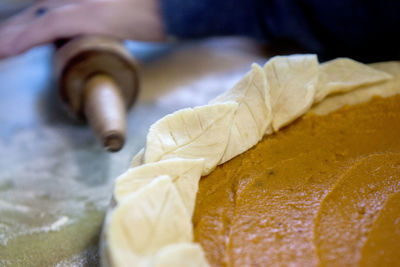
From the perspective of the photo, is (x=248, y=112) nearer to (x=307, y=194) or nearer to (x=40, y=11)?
(x=307, y=194)

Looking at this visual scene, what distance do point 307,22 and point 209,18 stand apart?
0.45 m

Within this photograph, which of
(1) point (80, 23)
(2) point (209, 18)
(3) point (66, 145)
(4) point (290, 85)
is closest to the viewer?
(4) point (290, 85)

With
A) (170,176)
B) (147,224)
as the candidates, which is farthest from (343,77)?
(147,224)

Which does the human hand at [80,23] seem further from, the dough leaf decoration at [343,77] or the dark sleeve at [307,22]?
the dough leaf decoration at [343,77]

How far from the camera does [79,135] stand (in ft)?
5.54

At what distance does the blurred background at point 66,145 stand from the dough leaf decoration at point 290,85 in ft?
→ 2.00

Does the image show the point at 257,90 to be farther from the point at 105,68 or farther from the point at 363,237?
the point at 105,68

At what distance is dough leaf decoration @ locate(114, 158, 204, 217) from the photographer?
819 mm

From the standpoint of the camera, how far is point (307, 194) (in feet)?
2.97

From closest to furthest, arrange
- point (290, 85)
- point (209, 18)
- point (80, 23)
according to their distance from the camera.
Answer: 1. point (290, 85)
2. point (80, 23)
3. point (209, 18)

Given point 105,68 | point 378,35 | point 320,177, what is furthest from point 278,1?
point 320,177

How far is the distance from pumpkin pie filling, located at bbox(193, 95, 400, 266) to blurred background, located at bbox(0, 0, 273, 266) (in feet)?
1.30

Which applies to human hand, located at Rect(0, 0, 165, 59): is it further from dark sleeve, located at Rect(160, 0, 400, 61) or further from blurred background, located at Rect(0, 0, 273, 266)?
blurred background, located at Rect(0, 0, 273, 266)

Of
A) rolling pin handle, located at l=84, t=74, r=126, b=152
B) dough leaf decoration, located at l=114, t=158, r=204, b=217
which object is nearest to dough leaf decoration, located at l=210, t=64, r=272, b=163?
dough leaf decoration, located at l=114, t=158, r=204, b=217
